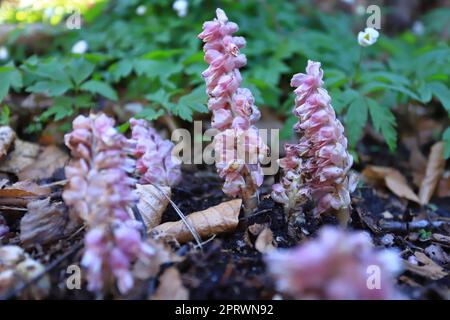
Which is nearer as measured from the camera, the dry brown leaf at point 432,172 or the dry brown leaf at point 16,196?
the dry brown leaf at point 16,196

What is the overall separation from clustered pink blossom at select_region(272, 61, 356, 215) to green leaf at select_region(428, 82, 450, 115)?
117cm

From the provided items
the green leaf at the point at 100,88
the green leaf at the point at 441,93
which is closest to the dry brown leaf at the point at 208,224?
the green leaf at the point at 100,88

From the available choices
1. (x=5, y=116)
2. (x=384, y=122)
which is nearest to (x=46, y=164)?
(x=5, y=116)

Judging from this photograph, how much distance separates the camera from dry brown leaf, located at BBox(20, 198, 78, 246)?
203cm

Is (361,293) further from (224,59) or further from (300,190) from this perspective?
(224,59)

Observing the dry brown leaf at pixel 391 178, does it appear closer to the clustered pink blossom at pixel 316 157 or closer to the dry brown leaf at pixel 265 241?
the clustered pink blossom at pixel 316 157

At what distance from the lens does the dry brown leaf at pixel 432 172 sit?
326 centimetres

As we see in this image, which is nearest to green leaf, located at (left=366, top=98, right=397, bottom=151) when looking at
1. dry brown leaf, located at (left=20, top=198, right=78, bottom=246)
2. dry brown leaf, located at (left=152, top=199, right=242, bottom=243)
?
dry brown leaf, located at (left=152, top=199, right=242, bottom=243)

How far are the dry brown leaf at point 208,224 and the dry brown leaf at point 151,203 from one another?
0.07 meters

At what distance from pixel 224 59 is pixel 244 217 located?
738 mm

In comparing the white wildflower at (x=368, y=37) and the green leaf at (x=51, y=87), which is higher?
the white wildflower at (x=368, y=37)

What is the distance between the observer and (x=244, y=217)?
7.50ft

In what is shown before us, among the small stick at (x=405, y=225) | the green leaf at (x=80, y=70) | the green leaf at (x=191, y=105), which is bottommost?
the small stick at (x=405, y=225)

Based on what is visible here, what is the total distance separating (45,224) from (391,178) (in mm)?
2312
